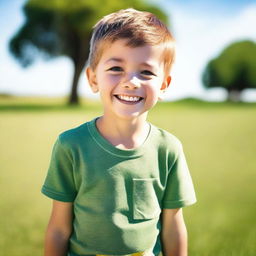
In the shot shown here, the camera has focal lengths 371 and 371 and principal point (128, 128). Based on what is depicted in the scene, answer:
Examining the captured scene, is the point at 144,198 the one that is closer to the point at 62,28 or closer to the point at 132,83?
the point at 132,83

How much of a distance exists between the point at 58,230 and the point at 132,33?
3.16ft

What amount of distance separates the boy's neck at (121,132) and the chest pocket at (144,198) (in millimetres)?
173

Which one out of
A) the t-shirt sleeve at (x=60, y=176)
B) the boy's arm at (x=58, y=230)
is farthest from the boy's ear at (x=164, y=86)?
the boy's arm at (x=58, y=230)

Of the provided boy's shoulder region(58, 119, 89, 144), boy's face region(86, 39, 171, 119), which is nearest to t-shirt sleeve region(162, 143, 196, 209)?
boy's face region(86, 39, 171, 119)

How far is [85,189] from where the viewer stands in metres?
1.63

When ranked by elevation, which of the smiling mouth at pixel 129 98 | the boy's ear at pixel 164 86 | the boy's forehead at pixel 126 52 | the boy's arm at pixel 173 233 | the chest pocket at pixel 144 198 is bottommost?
the boy's arm at pixel 173 233

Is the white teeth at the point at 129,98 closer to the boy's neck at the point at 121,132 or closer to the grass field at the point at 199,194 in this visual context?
the boy's neck at the point at 121,132

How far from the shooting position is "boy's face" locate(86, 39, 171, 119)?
1.56 meters

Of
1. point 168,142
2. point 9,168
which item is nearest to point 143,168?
point 168,142

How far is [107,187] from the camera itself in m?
1.62

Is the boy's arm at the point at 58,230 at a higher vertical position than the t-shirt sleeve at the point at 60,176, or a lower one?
lower

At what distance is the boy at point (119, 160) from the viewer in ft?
5.19

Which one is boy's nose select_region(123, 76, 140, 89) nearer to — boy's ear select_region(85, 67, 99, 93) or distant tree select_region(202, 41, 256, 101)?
boy's ear select_region(85, 67, 99, 93)

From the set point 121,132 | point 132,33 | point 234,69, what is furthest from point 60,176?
point 234,69
